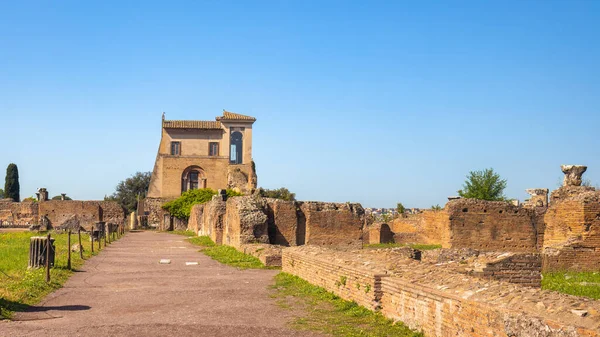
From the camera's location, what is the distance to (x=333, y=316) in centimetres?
833

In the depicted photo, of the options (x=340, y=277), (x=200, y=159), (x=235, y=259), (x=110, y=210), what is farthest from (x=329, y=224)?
(x=200, y=159)

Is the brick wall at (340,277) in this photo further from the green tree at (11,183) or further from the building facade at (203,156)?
the green tree at (11,183)

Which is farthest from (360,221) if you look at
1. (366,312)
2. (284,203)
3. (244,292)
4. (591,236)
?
(366,312)

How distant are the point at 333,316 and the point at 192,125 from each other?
58215mm

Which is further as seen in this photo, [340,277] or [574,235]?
[574,235]

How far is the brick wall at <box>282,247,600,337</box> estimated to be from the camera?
4.94 m

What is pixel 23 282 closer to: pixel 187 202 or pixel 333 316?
pixel 333 316

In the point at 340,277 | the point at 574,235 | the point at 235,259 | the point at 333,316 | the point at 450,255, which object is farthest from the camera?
the point at 574,235

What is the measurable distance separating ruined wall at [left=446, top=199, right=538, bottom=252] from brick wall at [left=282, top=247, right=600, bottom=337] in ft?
41.9

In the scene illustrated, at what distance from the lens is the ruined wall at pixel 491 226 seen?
21.9 meters

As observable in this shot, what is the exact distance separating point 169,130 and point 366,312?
192 ft

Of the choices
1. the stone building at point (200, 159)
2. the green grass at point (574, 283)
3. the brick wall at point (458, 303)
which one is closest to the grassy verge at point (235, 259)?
the brick wall at point (458, 303)

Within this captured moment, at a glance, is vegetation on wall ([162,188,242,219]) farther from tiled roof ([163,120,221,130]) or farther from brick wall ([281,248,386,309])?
brick wall ([281,248,386,309])

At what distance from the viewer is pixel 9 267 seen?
1421 centimetres
